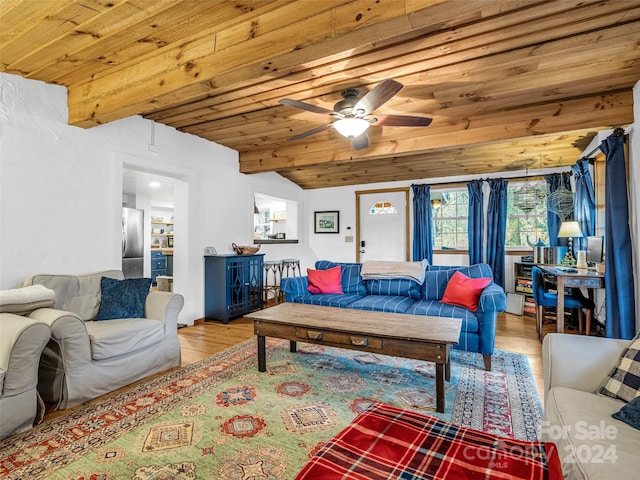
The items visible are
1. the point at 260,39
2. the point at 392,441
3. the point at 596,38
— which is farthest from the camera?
the point at 596,38

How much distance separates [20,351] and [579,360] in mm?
2957

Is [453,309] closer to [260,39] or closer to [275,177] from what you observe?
[260,39]

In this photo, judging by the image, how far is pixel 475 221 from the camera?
579 cm

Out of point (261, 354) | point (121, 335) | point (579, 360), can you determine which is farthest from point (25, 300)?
point (579, 360)

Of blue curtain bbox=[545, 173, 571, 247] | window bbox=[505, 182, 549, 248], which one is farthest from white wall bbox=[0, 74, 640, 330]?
window bbox=[505, 182, 549, 248]

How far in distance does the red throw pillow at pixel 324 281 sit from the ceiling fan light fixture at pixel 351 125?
1.89m

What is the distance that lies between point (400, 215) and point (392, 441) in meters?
5.71

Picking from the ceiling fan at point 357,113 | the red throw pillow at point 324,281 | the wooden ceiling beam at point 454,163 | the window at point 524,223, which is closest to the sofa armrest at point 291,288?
the red throw pillow at point 324,281

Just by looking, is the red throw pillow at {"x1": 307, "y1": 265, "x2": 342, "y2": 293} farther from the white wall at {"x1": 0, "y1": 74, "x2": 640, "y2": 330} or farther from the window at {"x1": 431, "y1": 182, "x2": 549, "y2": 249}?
the window at {"x1": 431, "y1": 182, "x2": 549, "y2": 249}

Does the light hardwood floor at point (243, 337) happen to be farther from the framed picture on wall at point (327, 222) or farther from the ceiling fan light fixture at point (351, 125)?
the framed picture on wall at point (327, 222)

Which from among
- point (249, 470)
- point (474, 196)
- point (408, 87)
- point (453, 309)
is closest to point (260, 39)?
point (408, 87)

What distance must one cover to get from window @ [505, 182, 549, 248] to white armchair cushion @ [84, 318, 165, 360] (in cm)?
561

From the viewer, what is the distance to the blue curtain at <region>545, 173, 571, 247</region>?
5230 mm

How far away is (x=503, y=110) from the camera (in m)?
Answer: 3.55
